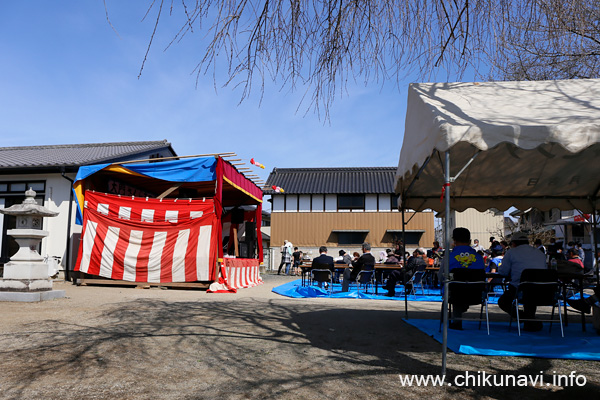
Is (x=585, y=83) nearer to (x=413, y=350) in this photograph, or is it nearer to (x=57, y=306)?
(x=413, y=350)

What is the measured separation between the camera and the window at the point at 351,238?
979 inches

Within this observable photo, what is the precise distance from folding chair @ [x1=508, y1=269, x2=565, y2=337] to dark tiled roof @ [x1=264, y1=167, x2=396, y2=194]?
20233 millimetres

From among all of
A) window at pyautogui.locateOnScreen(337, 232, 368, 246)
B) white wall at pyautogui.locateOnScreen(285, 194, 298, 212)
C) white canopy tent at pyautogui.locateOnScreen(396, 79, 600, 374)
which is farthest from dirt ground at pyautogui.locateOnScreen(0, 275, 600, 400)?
white wall at pyautogui.locateOnScreen(285, 194, 298, 212)

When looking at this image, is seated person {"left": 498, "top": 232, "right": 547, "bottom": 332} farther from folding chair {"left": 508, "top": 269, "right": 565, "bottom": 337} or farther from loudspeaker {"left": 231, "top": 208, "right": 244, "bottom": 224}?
loudspeaker {"left": 231, "top": 208, "right": 244, "bottom": 224}

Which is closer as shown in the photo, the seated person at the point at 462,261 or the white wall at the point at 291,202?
the seated person at the point at 462,261

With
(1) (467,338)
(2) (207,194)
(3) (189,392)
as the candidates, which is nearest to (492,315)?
(1) (467,338)

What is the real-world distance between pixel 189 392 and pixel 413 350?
7.19 ft

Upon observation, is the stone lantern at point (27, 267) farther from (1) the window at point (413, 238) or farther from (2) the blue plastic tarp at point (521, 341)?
(1) the window at point (413, 238)

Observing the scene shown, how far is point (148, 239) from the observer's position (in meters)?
10.5

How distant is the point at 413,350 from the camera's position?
13.3 feet

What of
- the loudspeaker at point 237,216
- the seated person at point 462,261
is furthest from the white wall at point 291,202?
the seated person at point 462,261

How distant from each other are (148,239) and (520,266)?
27.3ft

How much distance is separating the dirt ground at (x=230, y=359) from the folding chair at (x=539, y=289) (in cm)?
114

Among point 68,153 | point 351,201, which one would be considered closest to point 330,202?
point 351,201
